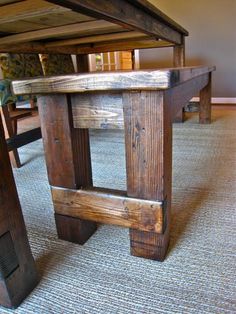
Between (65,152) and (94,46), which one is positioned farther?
(94,46)

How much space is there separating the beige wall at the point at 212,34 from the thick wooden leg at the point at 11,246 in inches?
150

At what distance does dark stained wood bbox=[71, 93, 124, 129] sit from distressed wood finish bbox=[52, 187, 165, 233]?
234 millimetres

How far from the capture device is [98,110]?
78cm

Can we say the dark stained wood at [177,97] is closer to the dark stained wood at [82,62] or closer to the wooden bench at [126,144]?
the wooden bench at [126,144]

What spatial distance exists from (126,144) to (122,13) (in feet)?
2.21

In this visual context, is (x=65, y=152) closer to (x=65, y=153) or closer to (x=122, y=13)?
(x=65, y=153)

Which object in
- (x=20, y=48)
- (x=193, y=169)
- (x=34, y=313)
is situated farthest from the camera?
(x=20, y=48)

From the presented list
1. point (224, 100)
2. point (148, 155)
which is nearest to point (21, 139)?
point (148, 155)

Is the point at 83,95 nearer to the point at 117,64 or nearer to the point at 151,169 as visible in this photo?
the point at 151,169

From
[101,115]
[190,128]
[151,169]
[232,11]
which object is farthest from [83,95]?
[232,11]

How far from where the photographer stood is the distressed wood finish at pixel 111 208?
2.66 feet

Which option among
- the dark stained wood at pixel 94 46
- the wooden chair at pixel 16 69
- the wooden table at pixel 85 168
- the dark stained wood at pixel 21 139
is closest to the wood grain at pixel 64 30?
the wooden chair at pixel 16 69

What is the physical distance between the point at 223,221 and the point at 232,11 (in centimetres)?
356

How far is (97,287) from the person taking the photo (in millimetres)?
761
